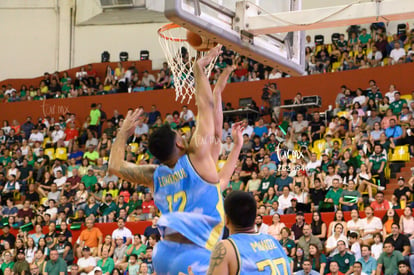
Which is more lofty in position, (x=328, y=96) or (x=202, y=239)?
(x=328, y=96)

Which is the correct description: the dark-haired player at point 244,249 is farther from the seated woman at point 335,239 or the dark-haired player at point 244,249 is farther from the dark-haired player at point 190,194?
the seated woman at point 335,239

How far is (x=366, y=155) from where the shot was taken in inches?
670

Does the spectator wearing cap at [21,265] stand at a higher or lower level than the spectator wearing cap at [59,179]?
lower

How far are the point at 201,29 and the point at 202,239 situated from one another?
2.45 meters

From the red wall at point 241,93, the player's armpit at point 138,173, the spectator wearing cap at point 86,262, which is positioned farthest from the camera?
the red wall at point 241,93

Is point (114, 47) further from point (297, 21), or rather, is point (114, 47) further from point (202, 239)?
point (202, 239)

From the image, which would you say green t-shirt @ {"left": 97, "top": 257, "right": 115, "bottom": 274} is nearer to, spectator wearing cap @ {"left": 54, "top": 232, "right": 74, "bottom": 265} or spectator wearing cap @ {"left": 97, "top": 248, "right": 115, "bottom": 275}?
spectator wearing cap @ {"left": 97, "top": 248, "right": 115, "bottom": 275}

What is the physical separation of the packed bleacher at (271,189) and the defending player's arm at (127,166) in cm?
835

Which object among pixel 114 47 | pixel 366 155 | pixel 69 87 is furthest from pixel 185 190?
pixel 114 47

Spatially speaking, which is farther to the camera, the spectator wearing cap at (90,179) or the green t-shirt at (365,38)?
the green t-shirt at (365,38)

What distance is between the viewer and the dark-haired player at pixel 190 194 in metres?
4.79

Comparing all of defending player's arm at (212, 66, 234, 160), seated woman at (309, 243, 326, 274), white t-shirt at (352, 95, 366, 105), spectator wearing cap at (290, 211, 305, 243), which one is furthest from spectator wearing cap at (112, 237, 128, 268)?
defending player's arm at (212, 66, 234, 160)

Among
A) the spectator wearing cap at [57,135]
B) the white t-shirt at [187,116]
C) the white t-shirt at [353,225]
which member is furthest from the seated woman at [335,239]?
the spectator wearing cap at [57,135]

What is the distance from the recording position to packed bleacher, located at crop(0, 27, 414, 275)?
47.0 ft
